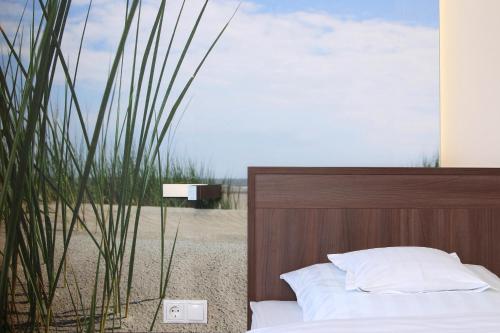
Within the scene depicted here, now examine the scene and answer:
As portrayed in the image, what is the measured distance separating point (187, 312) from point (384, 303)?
1067mm

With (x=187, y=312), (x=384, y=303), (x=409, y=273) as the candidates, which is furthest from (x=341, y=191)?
(x=187, y=312)

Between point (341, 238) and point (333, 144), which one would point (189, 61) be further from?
point (341, 238)

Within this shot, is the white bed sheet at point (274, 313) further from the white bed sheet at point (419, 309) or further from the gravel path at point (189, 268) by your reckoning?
the gravel path at point (189, 268)

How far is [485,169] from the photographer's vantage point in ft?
8.33

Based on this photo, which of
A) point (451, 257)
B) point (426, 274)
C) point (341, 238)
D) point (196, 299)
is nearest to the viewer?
point (426, 274)

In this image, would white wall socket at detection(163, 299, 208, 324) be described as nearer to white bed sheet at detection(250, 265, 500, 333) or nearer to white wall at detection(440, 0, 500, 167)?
white bed sheet at detection(250, 265, 500, 333)

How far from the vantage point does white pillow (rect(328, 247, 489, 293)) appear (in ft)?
6.57

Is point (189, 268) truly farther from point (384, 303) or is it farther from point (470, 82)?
point (470, 82)

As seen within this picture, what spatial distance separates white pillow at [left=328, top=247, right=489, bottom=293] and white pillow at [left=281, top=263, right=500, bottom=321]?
0.10 ft

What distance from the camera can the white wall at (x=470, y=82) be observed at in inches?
99.3

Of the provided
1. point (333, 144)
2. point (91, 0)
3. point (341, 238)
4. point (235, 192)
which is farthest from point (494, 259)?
point (91, 0)

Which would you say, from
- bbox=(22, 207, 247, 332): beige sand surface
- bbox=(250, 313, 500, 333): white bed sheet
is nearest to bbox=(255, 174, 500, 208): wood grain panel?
bbox=(22, 207, 247, 332): beige sand surface

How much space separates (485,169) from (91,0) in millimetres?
1870

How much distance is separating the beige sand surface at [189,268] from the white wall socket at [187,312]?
0.9 inches
